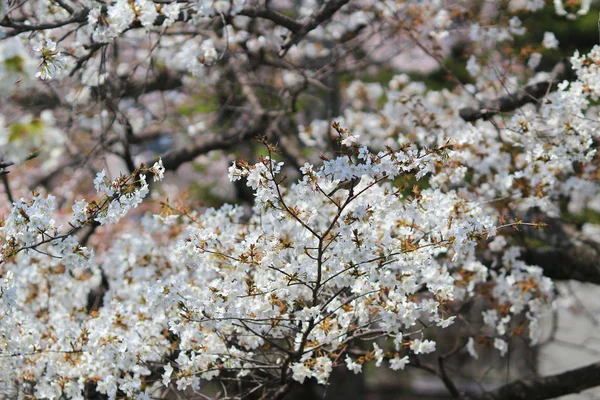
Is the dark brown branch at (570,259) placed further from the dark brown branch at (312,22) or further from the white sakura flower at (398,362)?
the dark brown branch at (312,22)

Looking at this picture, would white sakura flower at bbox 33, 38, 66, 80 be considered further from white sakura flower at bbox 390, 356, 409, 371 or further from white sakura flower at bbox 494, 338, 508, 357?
white sakura flower at bbox 494, 338, 508, 357

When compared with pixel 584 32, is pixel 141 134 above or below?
below

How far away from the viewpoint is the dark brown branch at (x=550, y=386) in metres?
4.40

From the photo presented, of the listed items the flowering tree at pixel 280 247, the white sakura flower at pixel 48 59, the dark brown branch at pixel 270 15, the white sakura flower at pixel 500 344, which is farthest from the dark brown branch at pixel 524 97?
the white sakura flower at pixel 48 59

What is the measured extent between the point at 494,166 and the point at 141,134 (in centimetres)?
408

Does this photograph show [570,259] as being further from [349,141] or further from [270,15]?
[349,141]

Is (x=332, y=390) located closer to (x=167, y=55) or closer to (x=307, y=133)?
(x=307, y=133)

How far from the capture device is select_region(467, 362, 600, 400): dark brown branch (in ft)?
14.4

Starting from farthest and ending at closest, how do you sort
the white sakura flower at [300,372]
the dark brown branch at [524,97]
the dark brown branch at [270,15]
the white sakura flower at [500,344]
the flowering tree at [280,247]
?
the dark brown branch at [524,97] → the white sakura flower at [500,344] → the dark brown branch at [270,15] → the white sakura flower at [300,372] → the flowering tree at [280,247]

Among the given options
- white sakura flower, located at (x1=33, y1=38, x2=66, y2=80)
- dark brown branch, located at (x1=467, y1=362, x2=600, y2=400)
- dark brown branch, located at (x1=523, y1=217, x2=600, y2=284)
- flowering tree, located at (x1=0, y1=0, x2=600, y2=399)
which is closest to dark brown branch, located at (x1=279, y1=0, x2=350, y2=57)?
flowering tree, located at (x1=0, y1=0, x2=600, y2=399)

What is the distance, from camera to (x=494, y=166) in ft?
15.2

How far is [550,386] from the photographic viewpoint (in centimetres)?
442

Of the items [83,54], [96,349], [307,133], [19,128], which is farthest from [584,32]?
[19,128]

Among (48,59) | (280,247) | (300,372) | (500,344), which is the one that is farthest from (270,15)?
(500,344)
